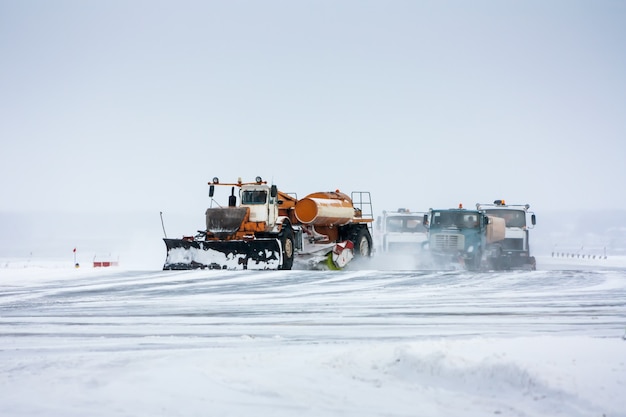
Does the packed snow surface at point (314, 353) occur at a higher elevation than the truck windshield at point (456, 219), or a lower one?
lower

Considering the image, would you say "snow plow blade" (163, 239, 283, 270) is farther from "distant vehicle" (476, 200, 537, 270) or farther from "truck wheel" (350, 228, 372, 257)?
"distant vehicle" (476, 200, 537, 270)

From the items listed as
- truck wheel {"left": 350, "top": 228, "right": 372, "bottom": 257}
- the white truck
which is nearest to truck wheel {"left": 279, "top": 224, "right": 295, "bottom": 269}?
Answer: truck wheel {"left": 350, "top": 228, "right": 372, "bottom": 257}

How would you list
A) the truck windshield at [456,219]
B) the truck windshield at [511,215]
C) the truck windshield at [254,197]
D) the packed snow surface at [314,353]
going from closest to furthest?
the packed snow surface at [314,353] < the truck windshield at [254,197] < the truck windshield at [456,219] < the truck windshield at [511,215]

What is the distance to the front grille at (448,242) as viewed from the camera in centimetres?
2864

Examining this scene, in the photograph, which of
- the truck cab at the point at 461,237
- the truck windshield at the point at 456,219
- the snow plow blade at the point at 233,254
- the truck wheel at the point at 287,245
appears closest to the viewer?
the snow plow blade at the point at 233,254

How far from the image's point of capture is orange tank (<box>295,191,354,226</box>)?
26.6m

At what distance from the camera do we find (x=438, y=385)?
809cm

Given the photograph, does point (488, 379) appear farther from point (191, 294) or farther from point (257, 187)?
point (257, 187)

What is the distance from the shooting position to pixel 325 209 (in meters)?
27.0

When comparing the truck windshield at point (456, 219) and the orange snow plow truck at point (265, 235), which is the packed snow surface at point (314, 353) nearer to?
the orange snow plow truck at point (265, 235)

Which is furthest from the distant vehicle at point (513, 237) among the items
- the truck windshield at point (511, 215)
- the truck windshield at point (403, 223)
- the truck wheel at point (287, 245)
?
the truck wheel at point (287, 245)

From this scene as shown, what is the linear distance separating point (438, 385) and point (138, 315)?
307 inches

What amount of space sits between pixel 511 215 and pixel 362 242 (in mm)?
5869

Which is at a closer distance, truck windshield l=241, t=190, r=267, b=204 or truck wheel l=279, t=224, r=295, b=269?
truck wheel l=279, t=224, r=295, b=269
